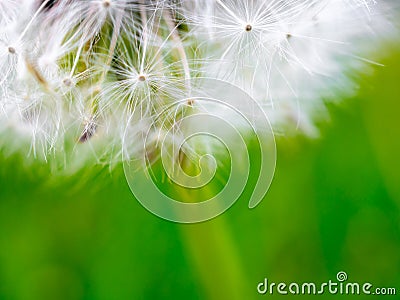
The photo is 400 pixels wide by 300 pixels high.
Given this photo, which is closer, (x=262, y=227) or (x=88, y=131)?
(x=88, y=131)

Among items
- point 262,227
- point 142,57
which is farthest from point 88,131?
point 262,227

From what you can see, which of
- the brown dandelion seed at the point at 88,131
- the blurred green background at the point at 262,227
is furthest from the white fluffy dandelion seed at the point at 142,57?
the blurred green background at the point at 262,227

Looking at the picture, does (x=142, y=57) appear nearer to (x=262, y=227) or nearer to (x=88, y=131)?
(x=88, y=131)

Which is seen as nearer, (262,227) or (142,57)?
(142,57)

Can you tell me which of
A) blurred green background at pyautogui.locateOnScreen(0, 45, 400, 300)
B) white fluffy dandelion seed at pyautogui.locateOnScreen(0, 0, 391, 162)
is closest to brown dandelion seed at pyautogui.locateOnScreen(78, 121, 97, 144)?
white fluffy dandelion seed at pyautogui.locateOnScreen(0, 0, 391, 162)

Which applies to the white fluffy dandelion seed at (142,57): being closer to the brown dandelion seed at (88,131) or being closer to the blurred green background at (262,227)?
the brown dandelion seed at (88,131)

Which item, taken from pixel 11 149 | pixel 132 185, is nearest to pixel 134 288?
pixel 132 185

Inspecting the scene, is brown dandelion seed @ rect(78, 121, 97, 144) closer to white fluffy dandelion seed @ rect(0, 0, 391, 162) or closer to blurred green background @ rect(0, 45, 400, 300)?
white fluffy dandelion seed @ rect(0, 0, 391, 162)

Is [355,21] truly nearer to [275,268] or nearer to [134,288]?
[275,268]
